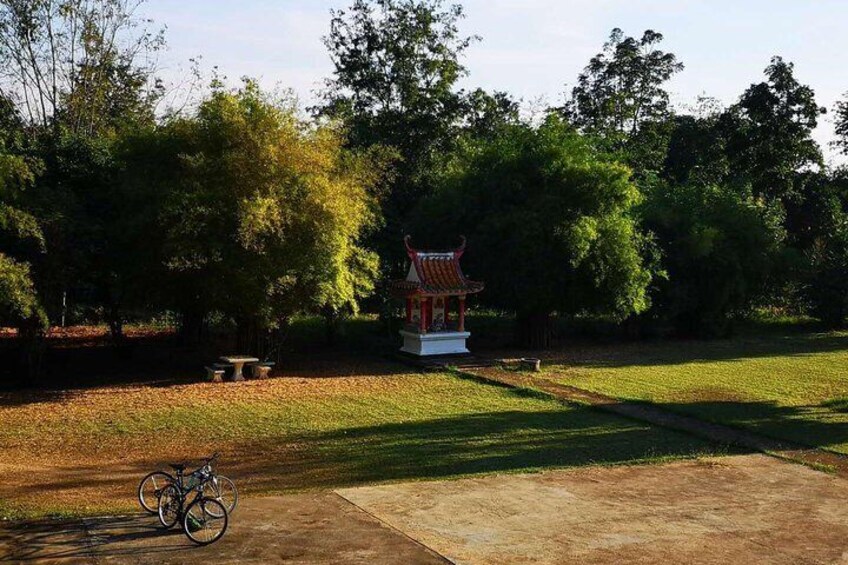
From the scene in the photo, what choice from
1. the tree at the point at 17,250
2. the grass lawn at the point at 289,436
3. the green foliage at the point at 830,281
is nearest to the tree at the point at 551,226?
the grass lawn at the point at 289,436

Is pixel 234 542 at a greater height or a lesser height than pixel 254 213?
lesser

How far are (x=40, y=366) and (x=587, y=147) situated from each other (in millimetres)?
15513

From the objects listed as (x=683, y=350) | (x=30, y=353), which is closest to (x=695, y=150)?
(x=683, y=350)

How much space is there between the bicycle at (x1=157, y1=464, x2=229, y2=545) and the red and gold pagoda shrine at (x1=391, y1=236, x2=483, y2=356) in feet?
48.3

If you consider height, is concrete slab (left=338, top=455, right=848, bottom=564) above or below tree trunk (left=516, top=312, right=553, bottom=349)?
below

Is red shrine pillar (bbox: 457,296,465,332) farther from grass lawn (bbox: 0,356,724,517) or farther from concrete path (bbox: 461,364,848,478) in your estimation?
grass lawn (bbox: 0,356,724,517)

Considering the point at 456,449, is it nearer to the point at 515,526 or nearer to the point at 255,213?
the point at 515,526

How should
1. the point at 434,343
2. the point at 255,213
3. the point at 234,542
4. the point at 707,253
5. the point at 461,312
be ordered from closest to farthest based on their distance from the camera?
1. the point at 234,542
2. the point at 255,213
3. the point at 434,343
4. the point at 461,312
5. the point at 707,253

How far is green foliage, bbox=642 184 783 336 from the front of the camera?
28.8 metres

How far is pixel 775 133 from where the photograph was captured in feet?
137

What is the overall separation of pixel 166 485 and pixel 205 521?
68 centimetres

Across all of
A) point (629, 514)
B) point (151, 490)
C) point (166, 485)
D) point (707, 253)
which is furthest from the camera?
point (707, 253)

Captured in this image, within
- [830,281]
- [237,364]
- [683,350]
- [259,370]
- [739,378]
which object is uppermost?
[830,281]

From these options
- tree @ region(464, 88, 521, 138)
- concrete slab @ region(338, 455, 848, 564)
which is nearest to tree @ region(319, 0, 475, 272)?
tree @ region(464, 88, 521, 138)
